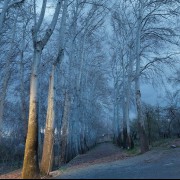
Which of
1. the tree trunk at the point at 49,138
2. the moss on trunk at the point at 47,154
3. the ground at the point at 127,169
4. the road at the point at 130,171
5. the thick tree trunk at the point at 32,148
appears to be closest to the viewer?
the road at the point at 130,171

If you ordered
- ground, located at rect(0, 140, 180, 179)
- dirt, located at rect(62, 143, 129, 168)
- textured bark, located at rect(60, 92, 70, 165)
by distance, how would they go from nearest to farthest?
ground, located at rect(0, 140, 180, 179) → dirt, located at rect(62, 143, 129, 168) → textured bark, located at rect(60, 92, 70, 165)

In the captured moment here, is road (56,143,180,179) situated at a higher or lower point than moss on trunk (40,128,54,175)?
lower

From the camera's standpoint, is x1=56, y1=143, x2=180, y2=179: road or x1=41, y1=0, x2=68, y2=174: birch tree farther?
x1=41, y1=0, x2=68, y2=174: birch tree

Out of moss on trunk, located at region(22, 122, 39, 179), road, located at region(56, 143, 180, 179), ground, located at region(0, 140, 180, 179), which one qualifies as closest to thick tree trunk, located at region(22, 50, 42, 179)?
moss on trunk, located at region(22, 122, 39, 179)

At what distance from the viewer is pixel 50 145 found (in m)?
14.7

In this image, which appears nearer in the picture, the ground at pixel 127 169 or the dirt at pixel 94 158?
the ground at pixel 127 169

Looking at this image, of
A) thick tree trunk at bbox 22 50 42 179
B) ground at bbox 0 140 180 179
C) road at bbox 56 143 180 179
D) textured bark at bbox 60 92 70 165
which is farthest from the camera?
textured bark at bbox 60 92 70 165

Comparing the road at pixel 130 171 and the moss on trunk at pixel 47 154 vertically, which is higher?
the moss on trunk at pixel 47 154

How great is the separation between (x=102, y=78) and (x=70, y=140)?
65.8ft

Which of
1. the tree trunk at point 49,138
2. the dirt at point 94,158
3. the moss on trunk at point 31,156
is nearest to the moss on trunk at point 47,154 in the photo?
the tree trunk at point 49,138

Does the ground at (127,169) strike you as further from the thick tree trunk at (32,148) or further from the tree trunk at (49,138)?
the thick tree trunk at (32,148)

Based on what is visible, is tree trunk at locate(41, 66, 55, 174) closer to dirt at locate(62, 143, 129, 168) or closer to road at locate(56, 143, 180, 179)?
road at locate(56, 143, 180, 179)

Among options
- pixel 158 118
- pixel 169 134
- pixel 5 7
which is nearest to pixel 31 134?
pixel 5 7

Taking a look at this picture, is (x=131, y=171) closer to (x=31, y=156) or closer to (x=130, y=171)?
(x=130, y=171)
